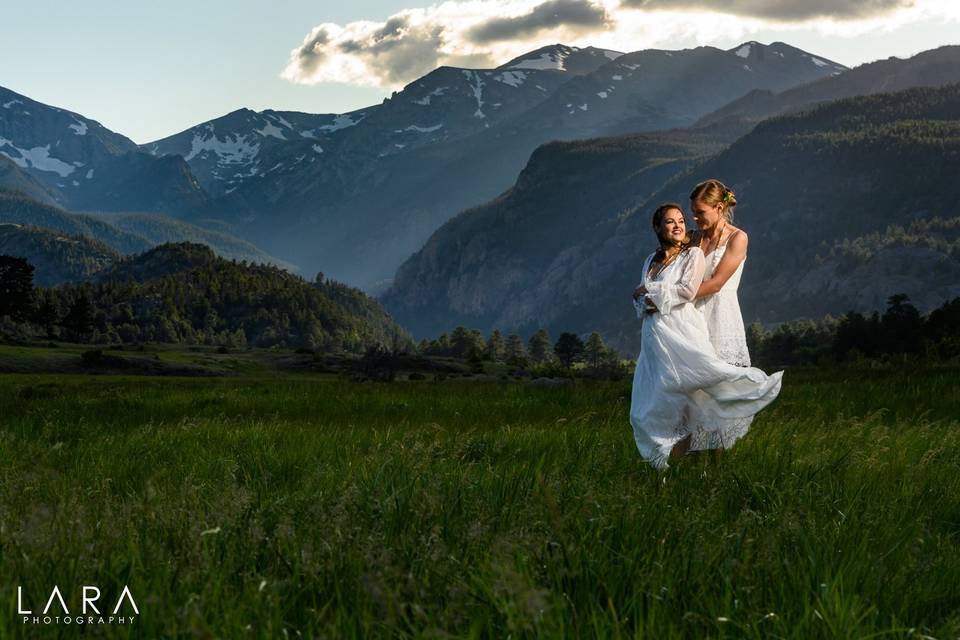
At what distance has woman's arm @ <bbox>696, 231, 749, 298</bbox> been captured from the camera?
8555 mm

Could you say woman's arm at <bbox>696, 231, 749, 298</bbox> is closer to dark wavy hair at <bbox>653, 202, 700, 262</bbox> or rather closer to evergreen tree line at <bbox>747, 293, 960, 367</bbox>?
dark wavy hair at <bbox>653, 202, 700, 262</bbox>

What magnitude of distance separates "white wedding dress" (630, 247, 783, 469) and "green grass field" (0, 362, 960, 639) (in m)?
0.43

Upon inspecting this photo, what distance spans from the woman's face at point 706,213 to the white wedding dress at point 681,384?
0.85m

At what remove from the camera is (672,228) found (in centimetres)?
851

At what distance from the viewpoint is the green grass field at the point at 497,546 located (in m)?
2.87

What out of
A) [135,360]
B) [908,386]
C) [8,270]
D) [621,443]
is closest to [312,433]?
[621,443]

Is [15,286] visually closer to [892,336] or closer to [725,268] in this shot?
[892,336]

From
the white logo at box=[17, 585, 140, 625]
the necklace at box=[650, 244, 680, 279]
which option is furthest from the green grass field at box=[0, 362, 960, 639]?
the necklace at box=[650, 244, 680, 279]

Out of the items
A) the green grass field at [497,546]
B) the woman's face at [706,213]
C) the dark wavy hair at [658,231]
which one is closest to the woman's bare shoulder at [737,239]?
the woman's face at [706,213]

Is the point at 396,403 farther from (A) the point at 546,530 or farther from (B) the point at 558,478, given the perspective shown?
(A) the point at 546,530

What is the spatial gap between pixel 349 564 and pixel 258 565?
54 cm

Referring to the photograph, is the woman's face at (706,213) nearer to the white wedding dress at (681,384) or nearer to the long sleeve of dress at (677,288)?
the long sleeve of dress at (677,288)

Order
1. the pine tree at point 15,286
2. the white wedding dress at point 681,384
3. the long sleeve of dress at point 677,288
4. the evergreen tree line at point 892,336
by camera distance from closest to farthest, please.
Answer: the white wedding dress at point 681,384 < the long sleeve of dress at point 677,288 < the evergreen tree line at point 892,336 < the pine tree at point 15,286

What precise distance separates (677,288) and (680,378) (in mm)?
957
